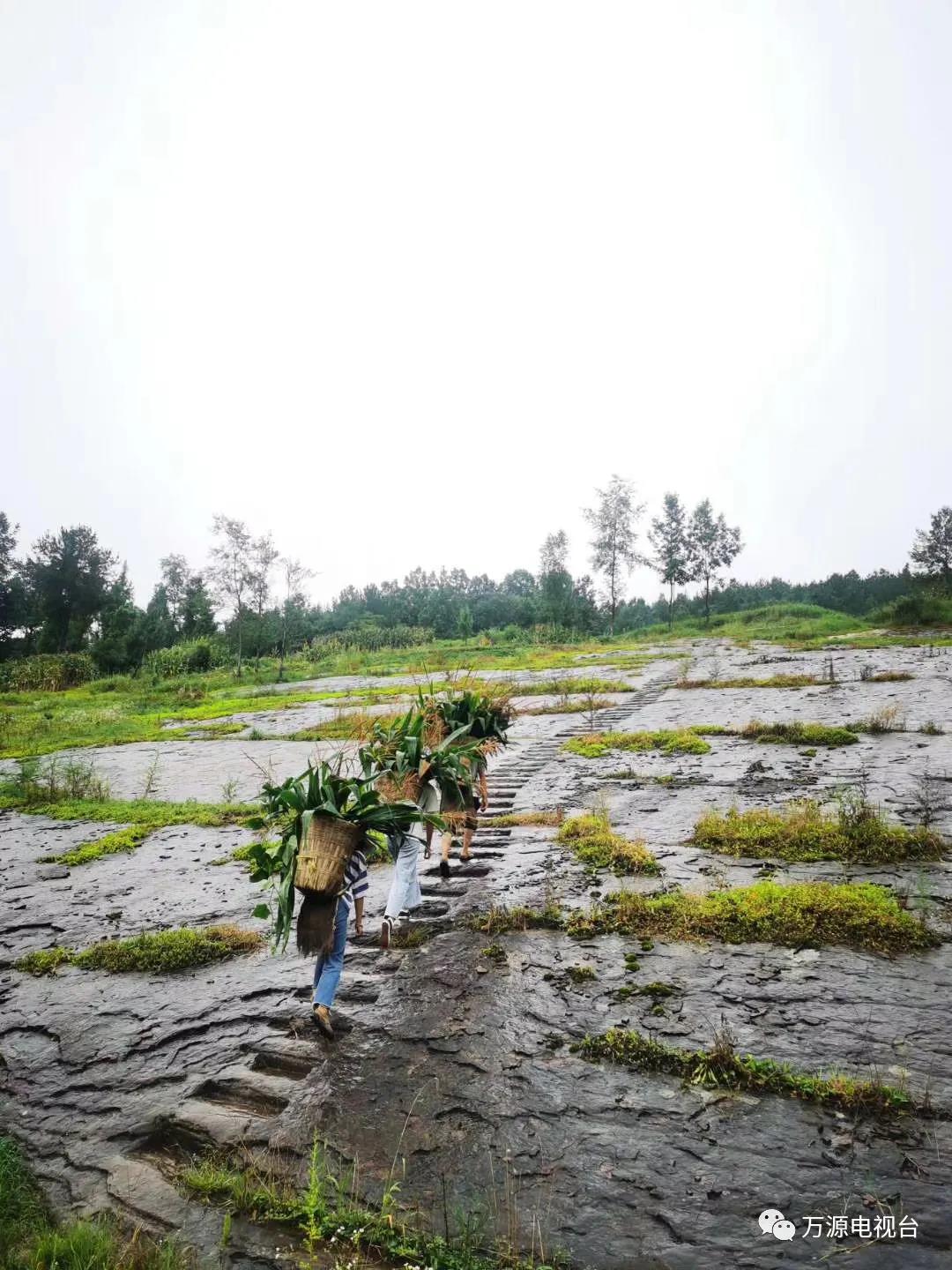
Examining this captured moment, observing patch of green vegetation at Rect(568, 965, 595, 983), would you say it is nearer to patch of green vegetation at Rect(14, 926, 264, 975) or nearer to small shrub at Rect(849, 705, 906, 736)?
patch of green vegetation at Rect(14, 926, 264, 975)

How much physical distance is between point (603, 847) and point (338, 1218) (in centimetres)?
547

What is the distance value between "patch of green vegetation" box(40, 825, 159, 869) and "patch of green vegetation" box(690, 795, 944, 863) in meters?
8.68

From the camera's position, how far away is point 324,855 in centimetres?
439

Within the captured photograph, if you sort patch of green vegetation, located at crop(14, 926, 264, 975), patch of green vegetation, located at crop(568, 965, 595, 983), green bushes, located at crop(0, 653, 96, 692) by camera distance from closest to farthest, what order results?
patch of green vegetation, located at crop(568, 965, 595, 983) < patch of green vegetation, located at crop(14, 926, 264, 975) < green bushes, located at crop(0, 653, 96, 692)

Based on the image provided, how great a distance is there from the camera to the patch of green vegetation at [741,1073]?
366 centimetres

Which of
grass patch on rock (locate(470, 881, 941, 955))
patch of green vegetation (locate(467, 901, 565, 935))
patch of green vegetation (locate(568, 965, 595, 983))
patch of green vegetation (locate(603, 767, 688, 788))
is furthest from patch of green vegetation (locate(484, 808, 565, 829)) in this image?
patch of green vegetation (locate(568, 965, 595, 983))

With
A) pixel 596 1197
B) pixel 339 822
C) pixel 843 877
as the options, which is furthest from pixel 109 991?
pixel 843 877

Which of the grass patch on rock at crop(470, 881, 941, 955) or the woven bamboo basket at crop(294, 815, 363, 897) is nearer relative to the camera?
the woven bamboo basket at crop(294, 815, 363, 897)

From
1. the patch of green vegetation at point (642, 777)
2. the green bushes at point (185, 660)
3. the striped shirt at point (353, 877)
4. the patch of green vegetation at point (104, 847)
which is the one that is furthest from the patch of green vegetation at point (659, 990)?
the green bushes at point (185, 660)

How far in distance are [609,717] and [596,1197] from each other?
16.4 meters

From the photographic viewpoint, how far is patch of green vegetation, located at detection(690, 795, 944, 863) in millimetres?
7188

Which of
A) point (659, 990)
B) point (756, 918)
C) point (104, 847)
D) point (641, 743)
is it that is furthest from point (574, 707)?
point (659, 990)

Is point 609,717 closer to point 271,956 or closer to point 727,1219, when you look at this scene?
point 271,956

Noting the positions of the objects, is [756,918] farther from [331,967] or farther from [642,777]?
[642,777]
